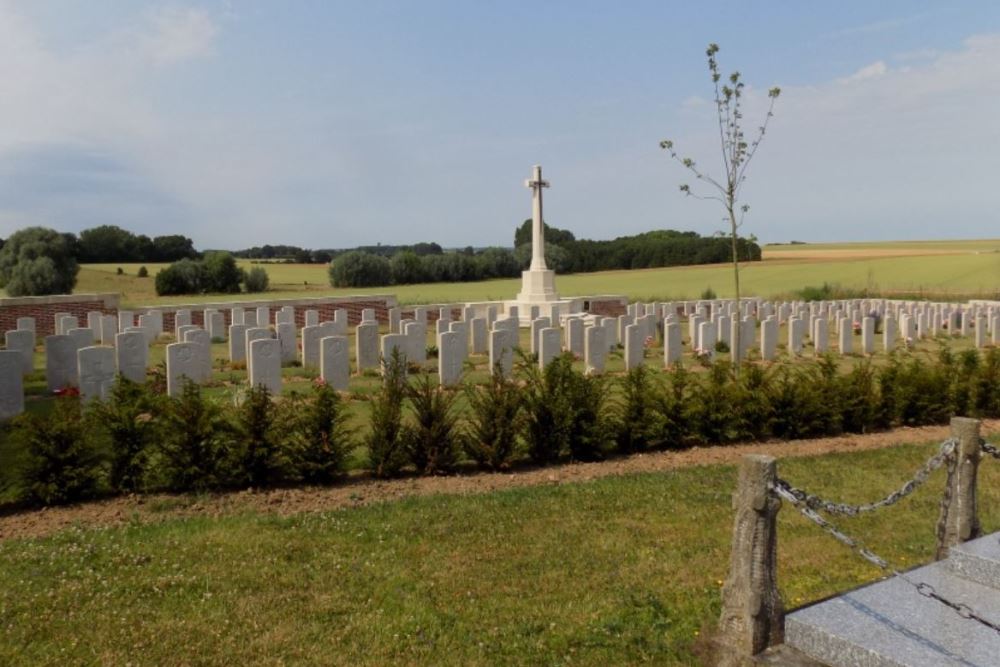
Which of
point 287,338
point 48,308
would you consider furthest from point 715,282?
point 48,308

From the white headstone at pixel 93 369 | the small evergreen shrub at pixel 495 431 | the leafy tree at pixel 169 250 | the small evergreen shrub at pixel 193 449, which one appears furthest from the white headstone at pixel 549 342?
the leafy tree at pixel 169 250

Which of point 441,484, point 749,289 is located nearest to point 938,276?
point 749,289

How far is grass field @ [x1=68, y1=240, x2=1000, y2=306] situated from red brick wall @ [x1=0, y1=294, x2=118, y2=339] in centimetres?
1215

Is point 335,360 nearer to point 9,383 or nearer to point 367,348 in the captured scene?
point 367,348

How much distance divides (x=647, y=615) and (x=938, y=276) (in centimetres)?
4398

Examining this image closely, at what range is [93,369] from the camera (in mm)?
10273

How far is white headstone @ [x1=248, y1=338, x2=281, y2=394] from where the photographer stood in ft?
36.3

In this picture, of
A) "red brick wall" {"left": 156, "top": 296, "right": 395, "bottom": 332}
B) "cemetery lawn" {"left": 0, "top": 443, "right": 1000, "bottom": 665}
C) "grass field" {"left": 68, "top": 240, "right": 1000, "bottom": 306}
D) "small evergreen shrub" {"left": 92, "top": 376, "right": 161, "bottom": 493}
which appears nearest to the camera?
"cemetery lawn" {"left": 0, "top": 443, "right": 1000, "bottom": 665}

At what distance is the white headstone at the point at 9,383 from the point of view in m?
9.34

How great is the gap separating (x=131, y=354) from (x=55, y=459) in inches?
207

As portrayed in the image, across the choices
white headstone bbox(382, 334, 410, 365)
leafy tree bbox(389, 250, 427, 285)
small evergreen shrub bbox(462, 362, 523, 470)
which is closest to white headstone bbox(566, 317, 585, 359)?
white headstone bbox(382, 334, 410, 365)

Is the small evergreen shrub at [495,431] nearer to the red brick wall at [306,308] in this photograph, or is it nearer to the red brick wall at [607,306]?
the red brick wall at [306,308]

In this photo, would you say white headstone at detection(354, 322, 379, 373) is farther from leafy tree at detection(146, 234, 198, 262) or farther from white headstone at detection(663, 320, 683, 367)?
leafy tree at detection(146, 234, 198, 262)

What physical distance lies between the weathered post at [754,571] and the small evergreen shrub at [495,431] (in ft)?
13.0
